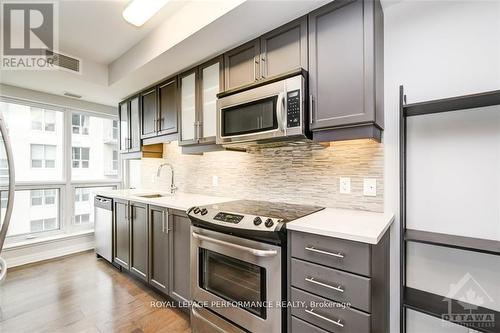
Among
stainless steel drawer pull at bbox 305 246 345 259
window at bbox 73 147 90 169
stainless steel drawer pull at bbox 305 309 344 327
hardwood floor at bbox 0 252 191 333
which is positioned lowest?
hardwood floor at bbox 0 252 191 333

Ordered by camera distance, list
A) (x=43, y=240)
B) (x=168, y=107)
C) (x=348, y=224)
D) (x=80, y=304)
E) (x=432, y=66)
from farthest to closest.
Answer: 1. (x=43, y=240)
2. (x=168, y=107)
3. (x=80, y=304)
4. (x=432, y=66)
5. (x=348, y=224)

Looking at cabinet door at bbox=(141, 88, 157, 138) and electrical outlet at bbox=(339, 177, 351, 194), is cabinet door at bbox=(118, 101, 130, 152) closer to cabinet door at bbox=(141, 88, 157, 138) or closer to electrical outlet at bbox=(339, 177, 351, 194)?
A: cabinet door at bbox=(141, 88, 157, 138)

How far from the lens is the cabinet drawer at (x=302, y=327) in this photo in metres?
1.26

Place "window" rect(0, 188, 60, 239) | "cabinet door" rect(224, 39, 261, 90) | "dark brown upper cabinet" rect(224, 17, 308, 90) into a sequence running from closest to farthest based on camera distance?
"dark brown upper cabinet" rect(224, 17, 308, 90) < "cabinet door" rect(224, 39, 261, 90) < "window" rect(0, 188, 60, 239)

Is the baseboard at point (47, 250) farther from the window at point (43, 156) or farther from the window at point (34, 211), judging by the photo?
the window at point (43, 156)

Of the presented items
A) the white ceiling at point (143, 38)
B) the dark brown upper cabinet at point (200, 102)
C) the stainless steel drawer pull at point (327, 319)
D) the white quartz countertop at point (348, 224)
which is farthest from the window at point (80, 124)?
the stainless steel drawer pull at point (327, 319)

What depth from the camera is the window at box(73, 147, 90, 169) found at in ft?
12.1

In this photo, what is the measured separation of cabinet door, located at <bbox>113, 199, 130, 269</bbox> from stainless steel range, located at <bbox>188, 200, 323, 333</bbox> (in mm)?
1262

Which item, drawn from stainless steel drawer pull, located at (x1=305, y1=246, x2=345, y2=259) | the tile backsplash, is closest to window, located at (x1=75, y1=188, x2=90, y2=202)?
the tile backsplash

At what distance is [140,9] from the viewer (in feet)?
5.36

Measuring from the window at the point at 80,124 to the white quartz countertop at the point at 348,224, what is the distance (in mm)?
3818

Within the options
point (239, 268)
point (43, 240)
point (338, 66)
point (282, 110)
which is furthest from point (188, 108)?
point (43, 240)

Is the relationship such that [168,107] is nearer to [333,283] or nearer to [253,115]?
[253,115]

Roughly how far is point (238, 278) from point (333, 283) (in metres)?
0.64
